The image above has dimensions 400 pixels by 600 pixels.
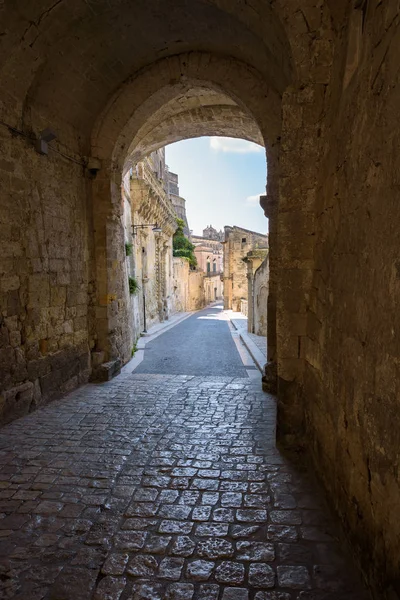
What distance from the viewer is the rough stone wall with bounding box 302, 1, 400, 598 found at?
155 cm

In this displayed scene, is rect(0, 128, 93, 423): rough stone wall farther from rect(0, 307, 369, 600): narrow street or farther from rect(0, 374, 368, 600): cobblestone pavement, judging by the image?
rect(0, 374, 368, 600): cobblestone pavement

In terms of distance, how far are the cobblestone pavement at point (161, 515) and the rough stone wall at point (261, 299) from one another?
20.3ft

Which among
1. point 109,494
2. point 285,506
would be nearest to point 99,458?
point 109,494

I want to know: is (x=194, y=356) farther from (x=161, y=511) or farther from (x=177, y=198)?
(x=177, y=198)

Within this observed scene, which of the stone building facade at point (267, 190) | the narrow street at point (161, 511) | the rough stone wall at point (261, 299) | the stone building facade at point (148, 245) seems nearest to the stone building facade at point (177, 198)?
the stone building facade at point (148, 245)

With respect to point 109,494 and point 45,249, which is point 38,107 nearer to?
point 45,249

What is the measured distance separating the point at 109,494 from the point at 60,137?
4.78 metres

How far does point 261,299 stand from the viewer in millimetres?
10273

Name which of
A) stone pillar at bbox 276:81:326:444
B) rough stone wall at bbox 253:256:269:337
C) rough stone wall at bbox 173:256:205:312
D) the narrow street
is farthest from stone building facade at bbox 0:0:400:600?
rough stone wall at bbox 173:256:205:312

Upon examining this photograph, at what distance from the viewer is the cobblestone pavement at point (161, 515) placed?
192cm

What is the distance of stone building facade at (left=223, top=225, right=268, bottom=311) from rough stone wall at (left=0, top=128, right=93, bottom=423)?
20.6 metres

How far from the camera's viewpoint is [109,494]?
2.73 meters

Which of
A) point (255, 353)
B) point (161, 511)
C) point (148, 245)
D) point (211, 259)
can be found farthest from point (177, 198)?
point (161, 511)

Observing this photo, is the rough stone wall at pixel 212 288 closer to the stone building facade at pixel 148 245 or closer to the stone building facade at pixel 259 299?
the stone building facade at pixel 148 245
